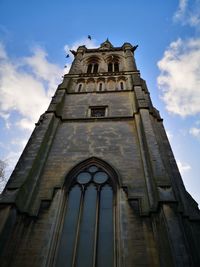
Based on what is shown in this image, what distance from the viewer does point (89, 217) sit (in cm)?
746

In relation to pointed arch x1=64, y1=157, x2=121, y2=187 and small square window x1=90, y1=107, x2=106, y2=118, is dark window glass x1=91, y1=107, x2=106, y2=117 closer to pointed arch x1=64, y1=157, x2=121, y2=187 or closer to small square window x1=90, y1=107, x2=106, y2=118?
small square window x1=90, y1=107, x2=106, y2=118

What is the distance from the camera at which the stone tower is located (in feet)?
20.1

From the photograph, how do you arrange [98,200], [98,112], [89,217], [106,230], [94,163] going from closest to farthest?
1. [106,230]
2. [89,217]
3. [98,200]
4. [94,163]
5. [98,112]

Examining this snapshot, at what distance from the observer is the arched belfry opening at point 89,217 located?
6.49 meters

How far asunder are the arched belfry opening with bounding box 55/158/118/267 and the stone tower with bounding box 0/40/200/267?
3 cm

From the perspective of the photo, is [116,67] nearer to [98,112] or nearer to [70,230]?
[98,112]

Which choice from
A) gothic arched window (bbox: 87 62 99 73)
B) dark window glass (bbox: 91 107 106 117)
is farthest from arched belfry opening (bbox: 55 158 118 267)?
gothic arched window (bbox: 87 62 99 73)

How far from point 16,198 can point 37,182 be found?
4.86 feet

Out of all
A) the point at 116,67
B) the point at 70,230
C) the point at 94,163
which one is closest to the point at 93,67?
the point at 116,67

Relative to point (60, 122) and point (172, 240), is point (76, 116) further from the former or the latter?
point (172, 240)

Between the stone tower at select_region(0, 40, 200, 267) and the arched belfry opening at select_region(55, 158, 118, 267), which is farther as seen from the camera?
the arched belfry opening at select_region(55, 158, 118, 267)

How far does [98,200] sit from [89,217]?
66 cm

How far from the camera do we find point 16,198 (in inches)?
269

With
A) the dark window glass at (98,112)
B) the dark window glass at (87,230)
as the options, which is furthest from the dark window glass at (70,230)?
the dark window glass at (98,112)
